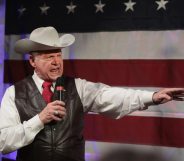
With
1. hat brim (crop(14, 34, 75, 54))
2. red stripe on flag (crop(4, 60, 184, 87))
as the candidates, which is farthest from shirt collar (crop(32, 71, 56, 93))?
red stripe on flag (crop(4, 60, 184, 87))

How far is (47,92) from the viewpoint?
5.10ft

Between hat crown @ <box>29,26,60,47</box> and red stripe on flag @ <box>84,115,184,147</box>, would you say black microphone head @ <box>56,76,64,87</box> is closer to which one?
hat crown @ <box>29,26,60,47</box>

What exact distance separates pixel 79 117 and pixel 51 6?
0.74 m

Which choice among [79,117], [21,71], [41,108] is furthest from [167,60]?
[21,71]

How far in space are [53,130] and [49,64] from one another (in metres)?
0.25

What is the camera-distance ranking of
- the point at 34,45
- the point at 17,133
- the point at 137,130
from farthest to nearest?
the point at 137,130
the point at 34,45
the point at 17,133

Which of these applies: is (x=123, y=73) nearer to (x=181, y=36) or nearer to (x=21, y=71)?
(x=181, y=36)

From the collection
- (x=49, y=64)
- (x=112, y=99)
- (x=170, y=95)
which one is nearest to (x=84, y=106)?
(x=112, y=99)

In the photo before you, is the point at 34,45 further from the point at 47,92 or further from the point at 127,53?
the point at 127,53

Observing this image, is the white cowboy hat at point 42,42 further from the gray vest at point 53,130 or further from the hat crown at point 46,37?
the gray vest at point 53,130

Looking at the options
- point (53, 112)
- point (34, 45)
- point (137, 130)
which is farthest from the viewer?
point (137, 130)

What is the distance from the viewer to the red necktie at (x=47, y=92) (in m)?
1.54

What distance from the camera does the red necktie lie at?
1.54 m

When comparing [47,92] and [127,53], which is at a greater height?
[127,53]
